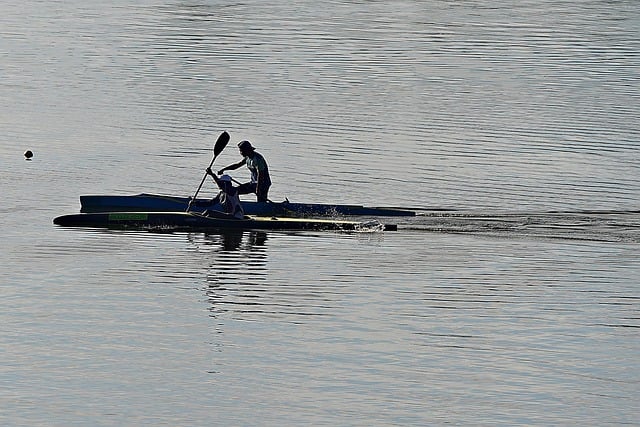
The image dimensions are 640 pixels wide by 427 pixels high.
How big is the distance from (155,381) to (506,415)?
4.79 metres

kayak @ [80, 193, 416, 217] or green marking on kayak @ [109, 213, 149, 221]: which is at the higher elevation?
kayak @ [80, 193, 416, 217]

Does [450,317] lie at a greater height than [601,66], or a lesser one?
lesser

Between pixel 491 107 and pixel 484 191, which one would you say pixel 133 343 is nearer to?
pixel 484 191

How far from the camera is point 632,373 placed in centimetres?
2020

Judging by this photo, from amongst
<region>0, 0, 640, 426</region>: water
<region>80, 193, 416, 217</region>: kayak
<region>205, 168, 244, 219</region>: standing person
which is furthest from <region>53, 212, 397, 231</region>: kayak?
<region>80, 193, 416, 217</region>: kayak

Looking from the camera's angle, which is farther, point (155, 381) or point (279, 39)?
point (279, 39)

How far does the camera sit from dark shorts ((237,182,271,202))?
31.4 m

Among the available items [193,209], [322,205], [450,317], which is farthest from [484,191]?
[450,317]

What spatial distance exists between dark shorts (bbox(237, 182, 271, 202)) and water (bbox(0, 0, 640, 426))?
2.05 meters

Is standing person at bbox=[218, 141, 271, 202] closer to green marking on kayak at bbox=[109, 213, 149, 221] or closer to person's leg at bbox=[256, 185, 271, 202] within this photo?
person's leg at bbox=[256, 185, 271, 202]

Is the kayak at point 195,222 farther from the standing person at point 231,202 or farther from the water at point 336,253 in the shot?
the water at point 336,253

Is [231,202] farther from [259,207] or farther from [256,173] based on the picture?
[256,173]

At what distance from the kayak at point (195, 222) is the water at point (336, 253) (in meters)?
0.30

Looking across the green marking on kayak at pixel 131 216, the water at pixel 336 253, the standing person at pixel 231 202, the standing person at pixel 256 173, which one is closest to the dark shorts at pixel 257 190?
the standing person at pixel 256 173
